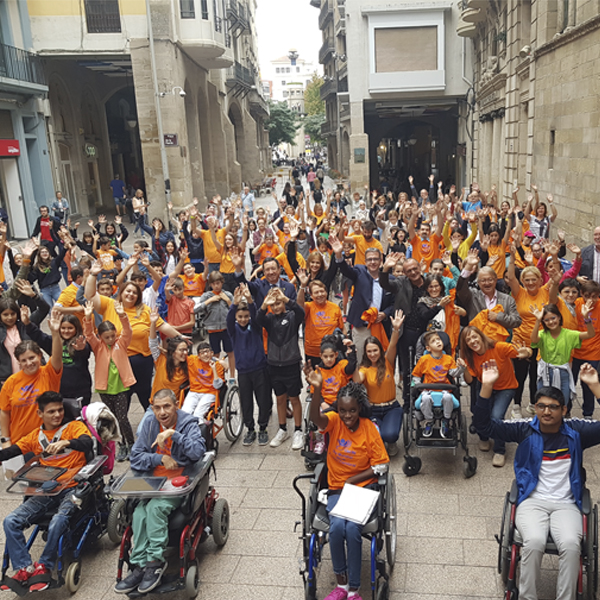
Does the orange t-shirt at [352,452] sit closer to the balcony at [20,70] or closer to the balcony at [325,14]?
the balcony at [20,70]

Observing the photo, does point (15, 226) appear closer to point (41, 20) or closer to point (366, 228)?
point (41, 20)

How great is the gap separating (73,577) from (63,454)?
3.29 ft

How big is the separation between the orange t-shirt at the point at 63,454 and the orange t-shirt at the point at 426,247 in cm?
670

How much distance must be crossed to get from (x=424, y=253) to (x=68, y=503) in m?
7.27

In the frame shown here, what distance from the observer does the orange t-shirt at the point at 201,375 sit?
6.76 m

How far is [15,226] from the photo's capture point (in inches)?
889

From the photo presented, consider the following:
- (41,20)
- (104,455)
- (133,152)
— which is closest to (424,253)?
(104,455)

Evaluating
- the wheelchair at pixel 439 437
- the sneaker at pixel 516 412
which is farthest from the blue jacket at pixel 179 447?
the sneaker at pixel 516 412

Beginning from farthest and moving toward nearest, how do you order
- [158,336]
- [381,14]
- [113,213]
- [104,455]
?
[113,213] → [381,14] → [158,336] → [104,455]

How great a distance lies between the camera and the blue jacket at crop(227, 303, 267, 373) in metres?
7.02

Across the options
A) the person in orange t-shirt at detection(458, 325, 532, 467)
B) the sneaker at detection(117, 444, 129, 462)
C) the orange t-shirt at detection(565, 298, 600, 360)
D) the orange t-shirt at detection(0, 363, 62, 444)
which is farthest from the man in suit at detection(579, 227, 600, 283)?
the orange t-shirt at detection(0, 363, 62, 444)

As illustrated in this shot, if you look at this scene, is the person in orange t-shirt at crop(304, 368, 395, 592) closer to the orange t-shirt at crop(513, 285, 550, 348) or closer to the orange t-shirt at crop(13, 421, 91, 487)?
the orange t-shirt at crop(13, 421, 91, 487)

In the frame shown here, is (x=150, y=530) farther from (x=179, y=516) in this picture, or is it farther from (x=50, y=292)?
(x=50, y=292)

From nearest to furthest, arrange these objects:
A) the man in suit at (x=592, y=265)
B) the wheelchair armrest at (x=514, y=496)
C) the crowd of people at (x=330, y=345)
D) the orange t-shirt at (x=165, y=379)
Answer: the wheelchair armrest at (x=514, y=496), the crowd of people at (x=330, y=345), the orange t-shirt at (x=165, y=379), the man in suit at (x=592, y=265)
